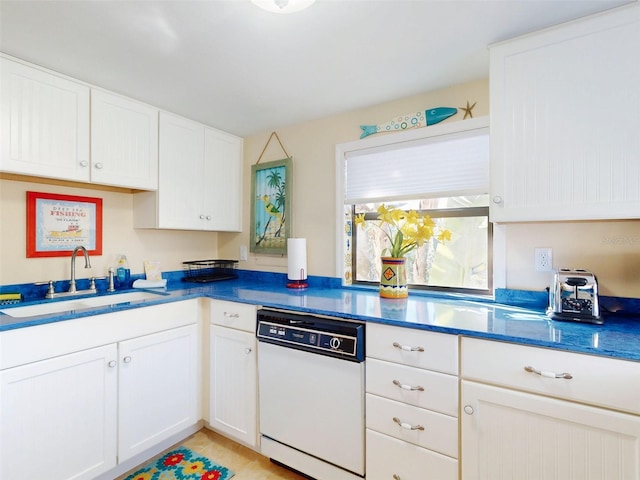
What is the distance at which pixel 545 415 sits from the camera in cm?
114

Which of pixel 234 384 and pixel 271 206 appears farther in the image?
pixel 271 206

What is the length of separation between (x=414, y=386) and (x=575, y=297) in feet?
2.64

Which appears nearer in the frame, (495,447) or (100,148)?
(495,447)

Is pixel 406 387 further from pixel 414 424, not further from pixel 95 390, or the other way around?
pixel 95 390

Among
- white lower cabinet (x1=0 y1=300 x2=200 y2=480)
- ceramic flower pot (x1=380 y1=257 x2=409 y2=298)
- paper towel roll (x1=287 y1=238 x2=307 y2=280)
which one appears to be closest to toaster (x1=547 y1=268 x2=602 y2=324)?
ceramic flower pot (x1=380 y1=257 x2=409 y2=298)

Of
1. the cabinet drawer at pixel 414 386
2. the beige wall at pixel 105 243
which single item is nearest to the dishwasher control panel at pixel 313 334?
the cabinet drawer at pixel 414 386

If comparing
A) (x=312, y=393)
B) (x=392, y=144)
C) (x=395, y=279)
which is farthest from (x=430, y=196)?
(x=312, y=393)

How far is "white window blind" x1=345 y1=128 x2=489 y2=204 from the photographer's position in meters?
1.86

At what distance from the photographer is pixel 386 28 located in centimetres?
139

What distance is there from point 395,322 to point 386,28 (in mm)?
1305

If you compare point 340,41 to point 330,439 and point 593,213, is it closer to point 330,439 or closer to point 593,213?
point 593,213

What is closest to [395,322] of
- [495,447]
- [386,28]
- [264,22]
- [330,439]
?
[495,447]

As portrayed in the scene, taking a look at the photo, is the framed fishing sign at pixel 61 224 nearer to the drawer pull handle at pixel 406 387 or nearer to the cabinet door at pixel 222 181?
the cabinet door at pixel 222 181

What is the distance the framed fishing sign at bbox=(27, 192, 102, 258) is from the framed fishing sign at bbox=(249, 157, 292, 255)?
44.9 inches
